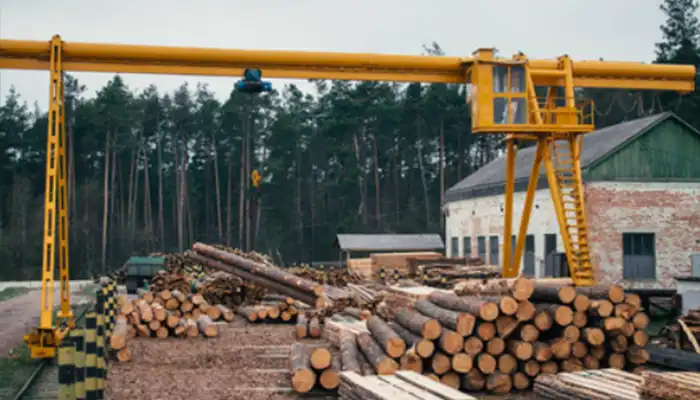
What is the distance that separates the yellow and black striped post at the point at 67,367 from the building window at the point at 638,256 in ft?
72.3

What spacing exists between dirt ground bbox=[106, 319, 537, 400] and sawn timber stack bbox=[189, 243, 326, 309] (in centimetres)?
179

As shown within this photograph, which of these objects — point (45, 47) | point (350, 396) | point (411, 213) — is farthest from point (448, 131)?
point (350, 396)

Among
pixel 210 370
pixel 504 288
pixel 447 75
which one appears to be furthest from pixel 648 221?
pixel 210 370

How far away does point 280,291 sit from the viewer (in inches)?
902

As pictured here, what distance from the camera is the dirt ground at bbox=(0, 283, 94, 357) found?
19.8 metres

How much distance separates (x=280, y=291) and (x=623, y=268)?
460 inches

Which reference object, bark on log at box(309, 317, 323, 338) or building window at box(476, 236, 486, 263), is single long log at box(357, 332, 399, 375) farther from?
building window at box(476, 236, 486, 263)

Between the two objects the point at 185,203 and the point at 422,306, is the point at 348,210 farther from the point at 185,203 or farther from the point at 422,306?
the point at 422,306

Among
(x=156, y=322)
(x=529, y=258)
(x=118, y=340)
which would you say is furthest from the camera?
(x=529, y=258)

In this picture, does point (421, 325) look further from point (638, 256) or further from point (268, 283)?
point (638, 256)

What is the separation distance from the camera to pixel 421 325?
12.5 m

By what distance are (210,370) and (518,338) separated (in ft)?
17.5

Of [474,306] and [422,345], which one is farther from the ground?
[474,306]

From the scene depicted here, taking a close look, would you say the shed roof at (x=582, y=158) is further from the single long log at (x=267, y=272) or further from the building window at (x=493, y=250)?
the single long log at (x=267, y=272)
